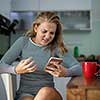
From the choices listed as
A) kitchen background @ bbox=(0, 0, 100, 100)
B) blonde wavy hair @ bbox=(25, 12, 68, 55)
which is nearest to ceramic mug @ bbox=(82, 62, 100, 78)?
blonde wavy hair @ bbox=(25, 12, 68, 55)

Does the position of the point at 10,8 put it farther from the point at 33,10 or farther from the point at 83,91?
the point at 83,91

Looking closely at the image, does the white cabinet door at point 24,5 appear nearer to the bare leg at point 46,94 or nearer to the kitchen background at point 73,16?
the kitchen background at point 73,16

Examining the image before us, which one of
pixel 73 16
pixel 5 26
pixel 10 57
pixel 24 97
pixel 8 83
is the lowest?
Answer: pixel 24 97

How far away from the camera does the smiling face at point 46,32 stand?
1845 mm

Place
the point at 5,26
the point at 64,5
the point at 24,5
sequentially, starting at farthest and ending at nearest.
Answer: the point at 24,5, the point at 64,5, the point at 5,26

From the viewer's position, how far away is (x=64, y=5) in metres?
4.66

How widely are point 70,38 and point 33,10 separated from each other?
724mm

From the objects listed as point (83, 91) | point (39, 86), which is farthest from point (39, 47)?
point (83, 91)

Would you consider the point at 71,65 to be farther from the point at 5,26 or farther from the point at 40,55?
the point at 5,26

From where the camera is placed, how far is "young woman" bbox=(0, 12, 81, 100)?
5.85 feet

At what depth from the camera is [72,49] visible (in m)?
4.74

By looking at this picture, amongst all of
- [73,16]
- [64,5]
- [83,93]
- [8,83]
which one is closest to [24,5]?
[64,5]

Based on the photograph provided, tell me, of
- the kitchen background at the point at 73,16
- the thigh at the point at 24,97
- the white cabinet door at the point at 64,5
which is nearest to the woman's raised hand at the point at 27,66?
the thigh at the point at 24,97

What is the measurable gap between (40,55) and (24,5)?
299 centimetres
